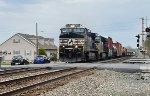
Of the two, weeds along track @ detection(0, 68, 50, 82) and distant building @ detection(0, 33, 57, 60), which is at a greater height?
distant building @ detection(0, 33, 57, 60)

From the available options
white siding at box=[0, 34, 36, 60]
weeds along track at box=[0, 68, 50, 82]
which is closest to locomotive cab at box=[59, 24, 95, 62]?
weeds along track at box=[0, 68, 50, 82]

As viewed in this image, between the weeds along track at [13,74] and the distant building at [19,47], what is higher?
the distant building at [19,47]

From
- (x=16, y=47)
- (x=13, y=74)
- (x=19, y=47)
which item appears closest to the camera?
(x=13, y=74)

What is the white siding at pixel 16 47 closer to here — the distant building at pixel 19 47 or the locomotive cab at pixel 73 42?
the distant building at pixel 19 47

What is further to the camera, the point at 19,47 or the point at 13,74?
the point at 19,47

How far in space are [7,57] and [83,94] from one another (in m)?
105

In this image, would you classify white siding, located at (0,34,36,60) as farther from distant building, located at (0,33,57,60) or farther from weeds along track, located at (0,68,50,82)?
weeds along track, located at (0,68,50,82)

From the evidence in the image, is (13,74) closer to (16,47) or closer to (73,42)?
(73,42)

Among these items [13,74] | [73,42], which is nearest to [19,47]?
[73,42]

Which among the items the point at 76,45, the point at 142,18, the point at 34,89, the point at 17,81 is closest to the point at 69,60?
the point at 76,45

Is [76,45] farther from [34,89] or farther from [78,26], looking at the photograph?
[34,89]

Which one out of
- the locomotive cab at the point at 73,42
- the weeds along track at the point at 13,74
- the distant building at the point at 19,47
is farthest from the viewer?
the distant building at the point at 19,47

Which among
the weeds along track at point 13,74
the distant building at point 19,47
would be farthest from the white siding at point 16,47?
the weeds along track at point 13,74

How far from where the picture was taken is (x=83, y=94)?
13172mm
